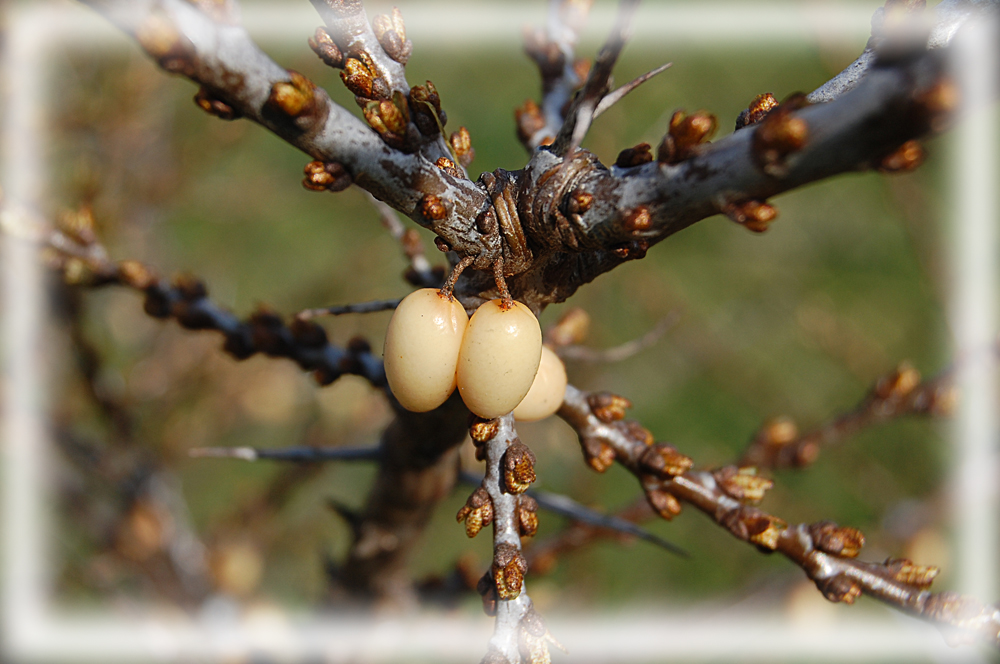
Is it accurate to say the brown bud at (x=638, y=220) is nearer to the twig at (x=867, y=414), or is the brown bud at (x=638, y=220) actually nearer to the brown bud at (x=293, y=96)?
the brown bud at (x=293, y=96)

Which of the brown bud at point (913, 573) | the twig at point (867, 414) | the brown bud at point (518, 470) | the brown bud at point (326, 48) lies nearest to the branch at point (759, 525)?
the brown bud at point (913, 573)

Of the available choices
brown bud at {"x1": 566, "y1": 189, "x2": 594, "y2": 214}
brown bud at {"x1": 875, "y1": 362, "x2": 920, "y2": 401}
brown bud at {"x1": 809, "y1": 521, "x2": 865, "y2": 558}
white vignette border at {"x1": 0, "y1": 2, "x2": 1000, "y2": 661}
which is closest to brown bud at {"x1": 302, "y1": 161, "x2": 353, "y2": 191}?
brown bud at {"x1": 566, "y1": 189, "x2": 594, "y2": 214}

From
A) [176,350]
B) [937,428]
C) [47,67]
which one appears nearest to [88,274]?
[176,350]

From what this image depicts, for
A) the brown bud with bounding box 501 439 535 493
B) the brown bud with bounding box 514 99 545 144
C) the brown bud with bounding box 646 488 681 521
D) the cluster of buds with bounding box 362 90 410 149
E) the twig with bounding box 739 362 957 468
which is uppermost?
the brown bud with bounding box 514 99 545 144

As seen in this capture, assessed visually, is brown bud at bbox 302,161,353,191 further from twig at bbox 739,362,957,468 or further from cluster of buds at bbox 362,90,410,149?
twig at bbox 739,362,957,468

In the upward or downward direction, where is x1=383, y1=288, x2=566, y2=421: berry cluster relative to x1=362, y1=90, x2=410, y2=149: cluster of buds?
downward

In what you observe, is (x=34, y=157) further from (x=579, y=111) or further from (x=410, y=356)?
(x=579, y=111)
